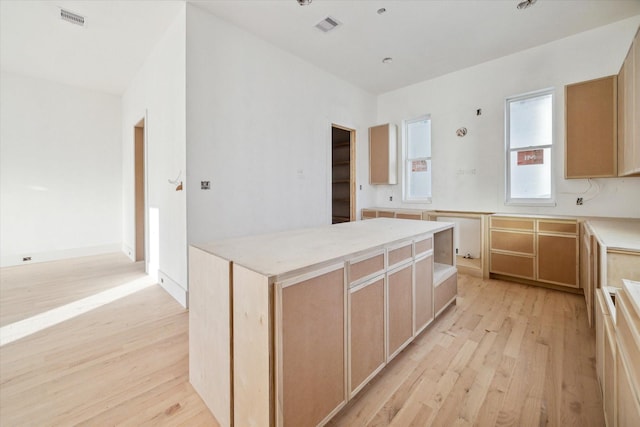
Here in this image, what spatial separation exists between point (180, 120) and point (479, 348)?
356cm

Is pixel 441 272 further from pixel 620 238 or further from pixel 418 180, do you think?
pixel 418 180

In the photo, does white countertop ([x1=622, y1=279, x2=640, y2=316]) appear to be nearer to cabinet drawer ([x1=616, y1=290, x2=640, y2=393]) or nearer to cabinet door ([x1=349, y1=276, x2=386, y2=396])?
cabinet drawer ([x1=616, y1=290, x2=640, y2=393])

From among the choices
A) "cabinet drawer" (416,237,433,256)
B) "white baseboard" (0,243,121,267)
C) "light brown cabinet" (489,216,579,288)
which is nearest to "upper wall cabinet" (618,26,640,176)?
"light brown cabinet" (489,216,579,288)

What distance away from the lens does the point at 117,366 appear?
1859 millimetres

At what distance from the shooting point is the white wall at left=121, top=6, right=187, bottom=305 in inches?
115

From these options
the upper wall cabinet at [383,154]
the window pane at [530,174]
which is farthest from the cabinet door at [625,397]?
the upper wall cabinet at [383,154]

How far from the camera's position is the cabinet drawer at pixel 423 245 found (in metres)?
2.08

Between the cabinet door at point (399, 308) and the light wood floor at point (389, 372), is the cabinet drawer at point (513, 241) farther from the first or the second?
the cabinet door at point (399, 308)

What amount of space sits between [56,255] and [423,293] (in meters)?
6.31

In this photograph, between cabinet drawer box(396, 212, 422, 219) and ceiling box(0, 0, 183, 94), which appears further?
cabinet drawer box(396, 212, 422, 219)

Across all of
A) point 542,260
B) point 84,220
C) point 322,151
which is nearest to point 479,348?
point 542,260

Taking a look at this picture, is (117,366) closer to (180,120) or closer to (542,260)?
(180,120)

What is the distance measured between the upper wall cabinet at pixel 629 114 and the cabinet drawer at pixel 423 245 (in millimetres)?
1775

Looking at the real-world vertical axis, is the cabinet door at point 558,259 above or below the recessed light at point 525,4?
below
